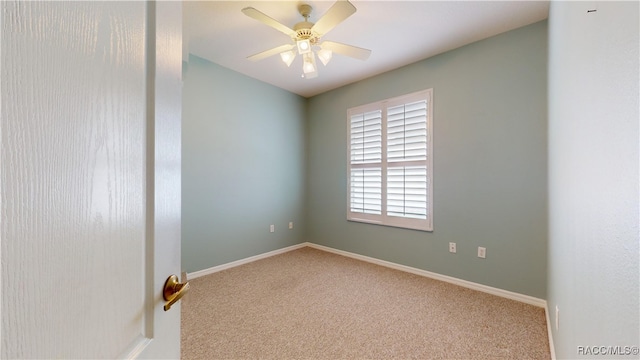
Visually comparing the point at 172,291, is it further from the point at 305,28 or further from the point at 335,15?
the point at 305,28

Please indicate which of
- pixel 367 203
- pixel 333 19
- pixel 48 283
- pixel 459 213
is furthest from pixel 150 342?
pixel 367 203

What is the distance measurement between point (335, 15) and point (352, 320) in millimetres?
2322

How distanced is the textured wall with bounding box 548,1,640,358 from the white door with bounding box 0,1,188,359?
101 cm

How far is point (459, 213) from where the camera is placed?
279 cm

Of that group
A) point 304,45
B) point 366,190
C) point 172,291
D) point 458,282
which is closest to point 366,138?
point 366,190

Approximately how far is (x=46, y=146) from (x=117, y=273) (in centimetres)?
26

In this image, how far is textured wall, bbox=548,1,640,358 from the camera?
0.56 m

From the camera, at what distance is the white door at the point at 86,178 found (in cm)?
30

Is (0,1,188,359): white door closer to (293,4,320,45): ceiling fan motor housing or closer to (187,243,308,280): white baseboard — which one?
(293,4,320,45): ceiling fan motor housing

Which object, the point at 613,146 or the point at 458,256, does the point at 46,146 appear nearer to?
the point at 613,146

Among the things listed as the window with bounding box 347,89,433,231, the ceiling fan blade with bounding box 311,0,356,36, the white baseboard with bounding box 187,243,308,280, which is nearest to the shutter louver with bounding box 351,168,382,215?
the window with bounding box 347,89,433,231

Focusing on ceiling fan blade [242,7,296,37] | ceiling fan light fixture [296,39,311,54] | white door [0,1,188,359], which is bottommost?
white door [0,1,188,359]

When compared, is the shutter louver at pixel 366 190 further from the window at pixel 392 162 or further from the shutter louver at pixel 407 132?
the shutter louver at pixel 407 132

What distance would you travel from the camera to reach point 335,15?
1792 millimetres
